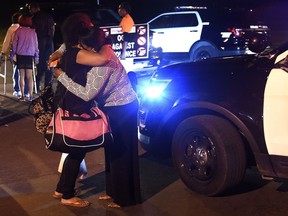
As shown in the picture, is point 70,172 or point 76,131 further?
point 70,172

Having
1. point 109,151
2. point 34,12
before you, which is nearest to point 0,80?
point 34,12

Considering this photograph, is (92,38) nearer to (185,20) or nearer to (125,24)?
(125,24)

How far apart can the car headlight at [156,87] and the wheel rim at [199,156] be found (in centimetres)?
69

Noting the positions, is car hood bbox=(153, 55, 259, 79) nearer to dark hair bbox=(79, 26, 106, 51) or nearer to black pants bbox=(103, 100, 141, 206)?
black pants bbox=(103, 100, 141, 206)

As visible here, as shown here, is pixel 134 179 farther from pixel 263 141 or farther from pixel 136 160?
pixel 263 141

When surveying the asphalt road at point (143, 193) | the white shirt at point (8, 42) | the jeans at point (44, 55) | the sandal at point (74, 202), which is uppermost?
the white shirt at point (8, 42)

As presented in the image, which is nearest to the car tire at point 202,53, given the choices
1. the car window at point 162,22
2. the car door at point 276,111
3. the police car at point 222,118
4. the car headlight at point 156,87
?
the car window at point 162,22

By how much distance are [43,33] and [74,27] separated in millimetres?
6440

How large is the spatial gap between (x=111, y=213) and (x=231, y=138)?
132cm

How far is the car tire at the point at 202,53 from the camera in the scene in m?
13.8

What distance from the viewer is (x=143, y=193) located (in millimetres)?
5055

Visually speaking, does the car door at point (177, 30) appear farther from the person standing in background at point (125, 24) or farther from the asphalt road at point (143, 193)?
the asphalt road at point (143, 193)

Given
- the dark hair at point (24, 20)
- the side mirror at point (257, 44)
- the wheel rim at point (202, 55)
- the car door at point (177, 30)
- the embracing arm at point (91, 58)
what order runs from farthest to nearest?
the car door at point (177, 30)
the wheel rim at point (202, 55)
the dark hair at point (24, 20)
the side mirror at point (257, 44)
the embracing arm at point (91, 58)

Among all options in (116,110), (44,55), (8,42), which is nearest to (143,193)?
(116,110)
